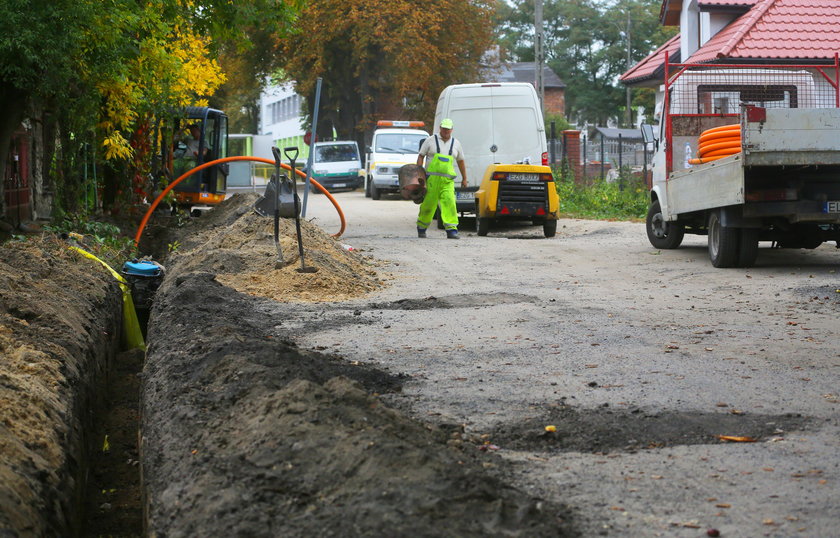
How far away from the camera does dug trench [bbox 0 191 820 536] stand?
364 cm

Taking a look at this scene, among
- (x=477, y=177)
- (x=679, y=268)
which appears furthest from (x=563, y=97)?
(x=679, y=268)

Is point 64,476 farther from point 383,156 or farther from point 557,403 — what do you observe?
Result: point 383,156

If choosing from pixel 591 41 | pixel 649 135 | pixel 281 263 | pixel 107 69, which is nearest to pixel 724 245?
pixel 649 135

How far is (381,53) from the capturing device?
4547 centimetres

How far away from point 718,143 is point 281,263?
550cm

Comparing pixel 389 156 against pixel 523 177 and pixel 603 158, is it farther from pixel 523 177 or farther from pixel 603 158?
pixel 523 177

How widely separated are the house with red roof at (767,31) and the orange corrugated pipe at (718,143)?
11598 millimetres

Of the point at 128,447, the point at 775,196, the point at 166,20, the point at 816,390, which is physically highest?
the point at 166,20

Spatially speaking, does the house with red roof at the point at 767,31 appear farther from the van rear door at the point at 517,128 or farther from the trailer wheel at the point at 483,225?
the trailer wheel at the point at 483,225

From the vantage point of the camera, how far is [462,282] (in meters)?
11.6

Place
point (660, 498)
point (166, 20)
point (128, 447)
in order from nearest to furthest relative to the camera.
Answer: point (660, 498) < point (128, 447) < point (166, 20)

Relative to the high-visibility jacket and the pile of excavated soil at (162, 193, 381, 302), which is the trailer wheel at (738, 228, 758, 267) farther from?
the high-visibility jacket

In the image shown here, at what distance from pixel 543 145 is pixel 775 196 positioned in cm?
856

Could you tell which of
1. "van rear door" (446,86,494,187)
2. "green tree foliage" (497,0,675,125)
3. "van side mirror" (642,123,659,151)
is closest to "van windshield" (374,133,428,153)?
"van rear door" (446,86,494,187)
